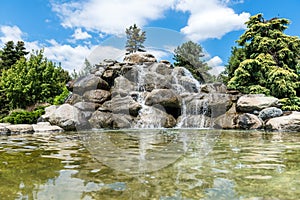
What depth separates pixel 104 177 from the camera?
11.1ft

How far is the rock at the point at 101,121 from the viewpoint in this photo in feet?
46.2

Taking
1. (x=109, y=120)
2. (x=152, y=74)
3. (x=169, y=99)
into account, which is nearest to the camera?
(x=109, y=120)

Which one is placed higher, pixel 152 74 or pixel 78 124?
pixel 152 74

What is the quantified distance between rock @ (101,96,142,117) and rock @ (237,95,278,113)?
5.71m

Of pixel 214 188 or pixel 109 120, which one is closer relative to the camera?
pixel 214 188

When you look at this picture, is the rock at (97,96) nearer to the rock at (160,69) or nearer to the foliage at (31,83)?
the rock at (160,69)

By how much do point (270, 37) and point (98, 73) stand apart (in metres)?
13.8

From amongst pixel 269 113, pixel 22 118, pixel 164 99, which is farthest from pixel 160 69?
pixel 22 118

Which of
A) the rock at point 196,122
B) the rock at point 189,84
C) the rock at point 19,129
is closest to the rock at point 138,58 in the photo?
the rock at point 189,84

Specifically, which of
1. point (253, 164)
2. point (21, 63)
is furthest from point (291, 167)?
point (21, 63)

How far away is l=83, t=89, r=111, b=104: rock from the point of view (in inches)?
639

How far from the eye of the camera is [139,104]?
15.2 metres

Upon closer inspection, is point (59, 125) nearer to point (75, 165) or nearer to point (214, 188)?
point (75, 165)

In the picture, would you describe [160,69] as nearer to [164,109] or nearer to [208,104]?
[164,109]
